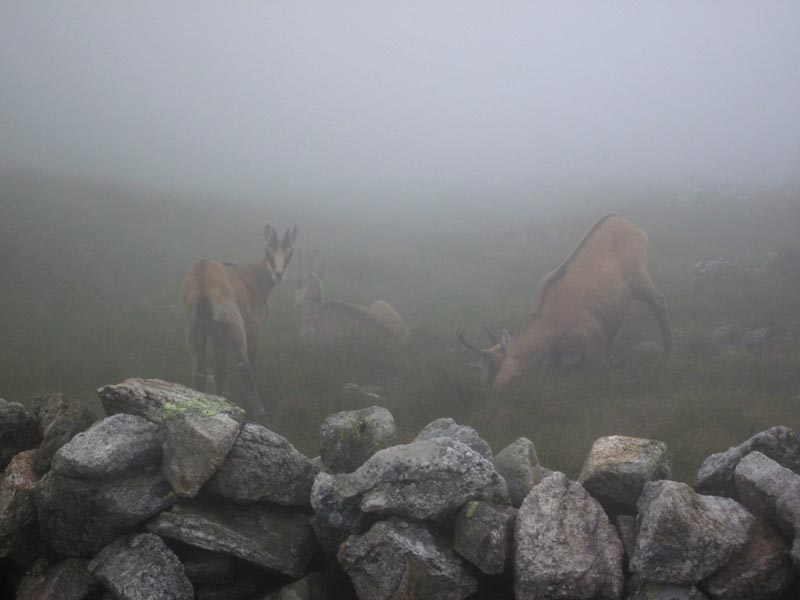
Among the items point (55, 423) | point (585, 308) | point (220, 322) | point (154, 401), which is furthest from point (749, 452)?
point (220, 322)

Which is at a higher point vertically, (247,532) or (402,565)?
(402,565)

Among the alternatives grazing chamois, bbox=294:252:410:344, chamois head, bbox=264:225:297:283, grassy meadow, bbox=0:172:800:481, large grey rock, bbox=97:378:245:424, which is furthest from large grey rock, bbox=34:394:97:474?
grazing chamois, bbox=294:252:410:344

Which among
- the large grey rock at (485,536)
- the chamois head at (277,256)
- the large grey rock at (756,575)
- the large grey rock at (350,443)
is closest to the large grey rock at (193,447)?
the large grey rock at (350,443)

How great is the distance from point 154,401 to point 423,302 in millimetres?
12924

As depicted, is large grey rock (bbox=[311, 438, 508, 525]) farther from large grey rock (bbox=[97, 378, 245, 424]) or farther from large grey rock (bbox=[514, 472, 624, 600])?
large grey rock (bbox=[97, 378, 245, 424])

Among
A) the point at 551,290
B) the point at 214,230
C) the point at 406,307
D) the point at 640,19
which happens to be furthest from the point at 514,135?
the point at 640,19

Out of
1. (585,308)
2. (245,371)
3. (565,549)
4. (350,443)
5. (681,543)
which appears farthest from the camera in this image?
(585,308)

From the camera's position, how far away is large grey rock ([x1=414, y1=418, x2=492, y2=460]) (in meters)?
4.54

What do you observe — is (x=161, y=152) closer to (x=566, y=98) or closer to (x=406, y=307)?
(x=406, y=307)

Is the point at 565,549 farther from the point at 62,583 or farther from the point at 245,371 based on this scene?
the point at 245,371

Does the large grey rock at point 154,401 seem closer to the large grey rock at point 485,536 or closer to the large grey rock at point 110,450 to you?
the large grey rock at point 110,450

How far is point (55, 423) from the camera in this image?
4.56 m

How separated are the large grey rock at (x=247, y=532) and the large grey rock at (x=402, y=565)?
1.62 ft

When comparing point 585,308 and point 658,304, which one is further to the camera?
point 658,304
